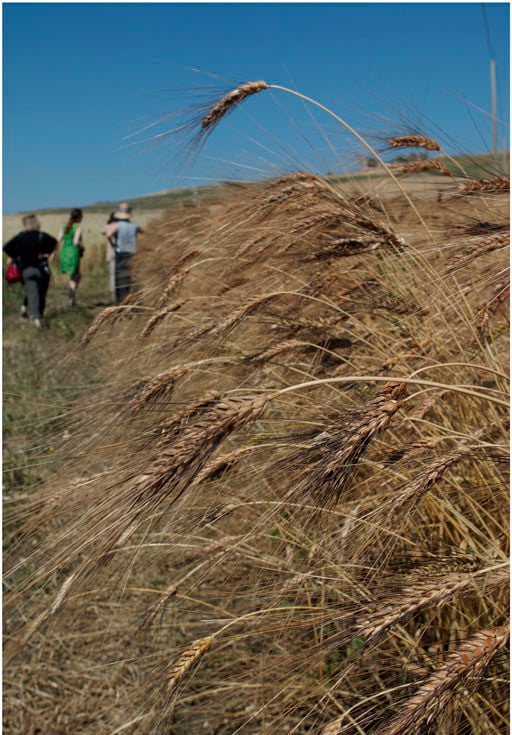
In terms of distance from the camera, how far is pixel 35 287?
10.1m

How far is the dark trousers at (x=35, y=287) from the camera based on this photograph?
1003cm

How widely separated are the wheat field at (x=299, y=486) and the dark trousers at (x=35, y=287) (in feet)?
24.6

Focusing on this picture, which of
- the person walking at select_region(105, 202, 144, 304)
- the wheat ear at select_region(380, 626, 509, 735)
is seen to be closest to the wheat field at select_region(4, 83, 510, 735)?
the wheat ear at select_region(380, 626, 509, 735)

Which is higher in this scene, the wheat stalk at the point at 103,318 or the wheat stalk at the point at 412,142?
the wheat stalk at the point at 412,142

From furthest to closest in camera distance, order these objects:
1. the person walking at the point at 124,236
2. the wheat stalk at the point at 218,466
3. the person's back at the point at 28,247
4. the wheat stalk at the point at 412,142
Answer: the person's back at the point at 28,247 → the person walking at the point at 124,236 → the wheat stalk at the point at 412,142 → the wheat stalk at the point at 218,466

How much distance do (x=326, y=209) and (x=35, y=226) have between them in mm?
9586

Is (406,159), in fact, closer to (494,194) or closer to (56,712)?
(494,194)

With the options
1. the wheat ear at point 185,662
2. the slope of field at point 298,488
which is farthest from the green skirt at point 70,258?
the wheat ear at point 185,662

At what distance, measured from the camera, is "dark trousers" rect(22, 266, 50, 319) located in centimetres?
1003

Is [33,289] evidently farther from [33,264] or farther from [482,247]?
[482,247]

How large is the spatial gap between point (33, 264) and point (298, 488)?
9780 millimetres

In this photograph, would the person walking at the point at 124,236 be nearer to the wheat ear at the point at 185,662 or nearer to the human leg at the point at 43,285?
the human leg at the point at 43,285

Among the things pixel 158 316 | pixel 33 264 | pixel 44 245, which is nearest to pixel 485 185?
pixel 158 316

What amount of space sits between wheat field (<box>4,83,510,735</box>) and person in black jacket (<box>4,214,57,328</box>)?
753cm
